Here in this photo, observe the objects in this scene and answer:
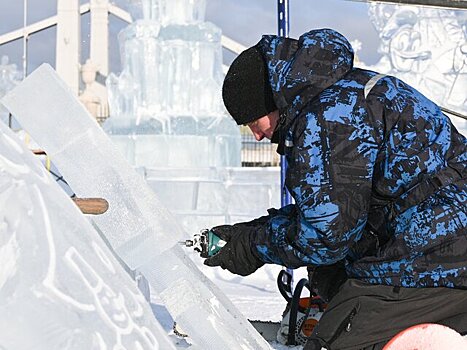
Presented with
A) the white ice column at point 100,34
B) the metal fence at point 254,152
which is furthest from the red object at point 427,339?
the white ice column at point 100,34

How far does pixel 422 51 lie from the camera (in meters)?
21.5

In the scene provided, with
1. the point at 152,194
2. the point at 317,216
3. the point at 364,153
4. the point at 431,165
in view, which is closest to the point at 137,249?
the point at 152,194

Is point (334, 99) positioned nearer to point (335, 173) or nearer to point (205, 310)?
point (335, 173)

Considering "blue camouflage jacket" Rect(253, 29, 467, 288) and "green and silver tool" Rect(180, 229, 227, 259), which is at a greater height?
"blue camouflage jacket" Rect(253, 29, 467, 288)

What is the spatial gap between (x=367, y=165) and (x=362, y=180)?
0.03 metres

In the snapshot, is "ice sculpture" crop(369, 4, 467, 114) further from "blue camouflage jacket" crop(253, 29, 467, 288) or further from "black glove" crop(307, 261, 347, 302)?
"blue camouflage jacket" crop(253, 29, 467, 288)

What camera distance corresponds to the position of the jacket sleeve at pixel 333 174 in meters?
1.90

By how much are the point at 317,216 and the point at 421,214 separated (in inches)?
9.3

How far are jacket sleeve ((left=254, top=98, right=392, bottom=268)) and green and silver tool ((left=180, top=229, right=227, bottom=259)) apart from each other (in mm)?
372

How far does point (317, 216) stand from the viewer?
194 centimetres

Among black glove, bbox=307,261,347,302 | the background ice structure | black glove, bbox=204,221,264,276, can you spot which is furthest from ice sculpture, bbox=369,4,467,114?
black glove, bbox=204,221,264,276

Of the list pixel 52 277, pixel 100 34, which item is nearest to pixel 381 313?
pixel 52 277

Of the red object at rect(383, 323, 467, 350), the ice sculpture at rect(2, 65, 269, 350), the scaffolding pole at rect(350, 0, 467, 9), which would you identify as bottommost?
the red object at rect(383, 323, 467, 350)

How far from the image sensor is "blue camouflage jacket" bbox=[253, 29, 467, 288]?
191cm
